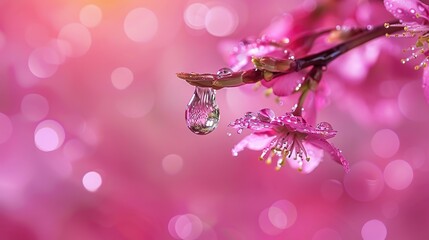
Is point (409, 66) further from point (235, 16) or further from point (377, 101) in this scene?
point (235, 16)

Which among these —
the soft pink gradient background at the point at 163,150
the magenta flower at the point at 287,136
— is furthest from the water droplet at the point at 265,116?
the soft pink gradient background at the point at 163,150

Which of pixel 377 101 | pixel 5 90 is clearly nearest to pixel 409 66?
pixel 377 101

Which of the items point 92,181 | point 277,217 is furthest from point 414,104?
point 92,181

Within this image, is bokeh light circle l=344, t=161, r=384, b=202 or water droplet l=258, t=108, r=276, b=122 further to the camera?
bokeh light circle l=344, t=161, r=384, b=202

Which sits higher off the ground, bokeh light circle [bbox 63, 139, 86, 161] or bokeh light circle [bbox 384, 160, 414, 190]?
bokeh light circle [bbox 63, 139, 86, 161]

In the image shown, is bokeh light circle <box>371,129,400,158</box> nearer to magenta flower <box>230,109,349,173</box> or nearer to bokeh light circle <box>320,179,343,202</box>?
bokeh light circle <box>320,179,343,202</box>

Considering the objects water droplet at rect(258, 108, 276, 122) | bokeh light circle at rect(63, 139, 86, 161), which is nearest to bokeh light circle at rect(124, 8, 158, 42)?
bokeh light circle at rect(63, 139, 86, 161)

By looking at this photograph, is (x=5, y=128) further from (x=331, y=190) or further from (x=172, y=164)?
(x=331, y=190)
